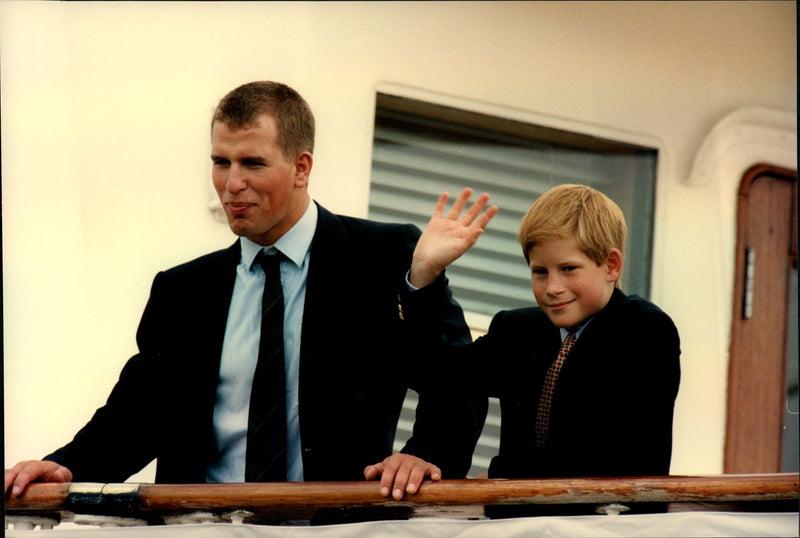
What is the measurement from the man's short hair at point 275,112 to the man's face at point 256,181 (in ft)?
0.05

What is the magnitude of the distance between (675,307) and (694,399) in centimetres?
33

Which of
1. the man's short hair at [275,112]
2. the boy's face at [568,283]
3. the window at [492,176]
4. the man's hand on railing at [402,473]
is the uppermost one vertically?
the window at [492,176]

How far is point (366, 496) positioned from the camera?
2.17 metres

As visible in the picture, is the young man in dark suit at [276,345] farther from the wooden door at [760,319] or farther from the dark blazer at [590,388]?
the wooden door at [760,319]

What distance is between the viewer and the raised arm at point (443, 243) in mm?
2402

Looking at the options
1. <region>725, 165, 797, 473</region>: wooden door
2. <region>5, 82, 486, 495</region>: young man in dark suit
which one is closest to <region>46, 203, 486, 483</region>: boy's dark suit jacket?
<region>5, 82, 486, 495</region>: young man in dark suit

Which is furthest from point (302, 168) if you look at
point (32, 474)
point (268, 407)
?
point (32, 474)

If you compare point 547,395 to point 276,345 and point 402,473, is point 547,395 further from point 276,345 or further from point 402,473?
point 276,345

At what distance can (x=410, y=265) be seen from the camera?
266 cm

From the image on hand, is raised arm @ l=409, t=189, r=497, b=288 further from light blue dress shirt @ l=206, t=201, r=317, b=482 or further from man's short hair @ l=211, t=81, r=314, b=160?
man's short hair @ l=211, t=81, r=314, b=160

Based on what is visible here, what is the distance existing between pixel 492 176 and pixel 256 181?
7.35 feet

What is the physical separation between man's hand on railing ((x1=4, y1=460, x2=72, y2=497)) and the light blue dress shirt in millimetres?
292

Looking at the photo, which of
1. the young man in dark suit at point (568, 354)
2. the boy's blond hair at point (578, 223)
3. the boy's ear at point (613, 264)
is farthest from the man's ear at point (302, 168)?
the boy's ear at point (613, 264)

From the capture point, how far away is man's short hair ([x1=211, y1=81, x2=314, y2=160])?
2.71 metres
